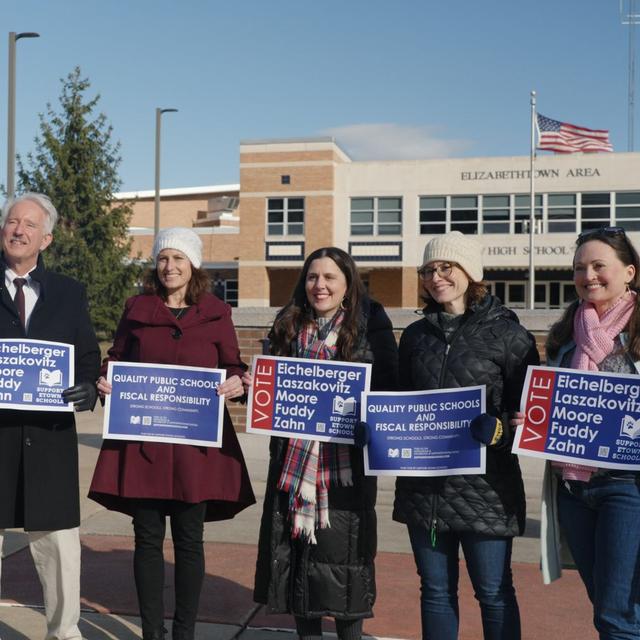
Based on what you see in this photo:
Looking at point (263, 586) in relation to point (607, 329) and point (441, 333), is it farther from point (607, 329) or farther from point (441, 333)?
point (607, 329)

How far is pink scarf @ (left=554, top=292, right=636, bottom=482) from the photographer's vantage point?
3.17 m

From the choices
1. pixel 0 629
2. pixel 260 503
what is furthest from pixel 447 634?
pixel 260 503

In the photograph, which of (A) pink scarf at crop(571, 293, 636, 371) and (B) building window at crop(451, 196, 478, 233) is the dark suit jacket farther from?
(B) building window at crop(451, 196, 478, 233)

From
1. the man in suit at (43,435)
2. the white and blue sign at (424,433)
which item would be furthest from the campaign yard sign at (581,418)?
the man in suit at (43,435)

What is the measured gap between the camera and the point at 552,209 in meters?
43.1

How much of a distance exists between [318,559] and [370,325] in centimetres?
112

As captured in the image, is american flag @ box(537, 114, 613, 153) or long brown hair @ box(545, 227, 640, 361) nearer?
long brown hair @ box(545, 227, 640, 361)

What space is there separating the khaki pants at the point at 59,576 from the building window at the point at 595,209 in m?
41.5

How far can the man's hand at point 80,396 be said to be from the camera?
12.5ft

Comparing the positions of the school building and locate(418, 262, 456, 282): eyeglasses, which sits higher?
the school building

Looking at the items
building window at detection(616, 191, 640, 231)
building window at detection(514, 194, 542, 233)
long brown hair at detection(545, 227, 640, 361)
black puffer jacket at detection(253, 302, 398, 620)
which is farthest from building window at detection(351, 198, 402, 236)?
long brown hair at detection(545, 227, 640, 361)

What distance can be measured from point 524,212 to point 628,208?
5.21 m

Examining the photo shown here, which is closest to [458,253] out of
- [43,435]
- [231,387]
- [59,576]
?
[231,387]

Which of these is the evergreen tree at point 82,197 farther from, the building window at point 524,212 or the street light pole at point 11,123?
the building window at point 524,212
